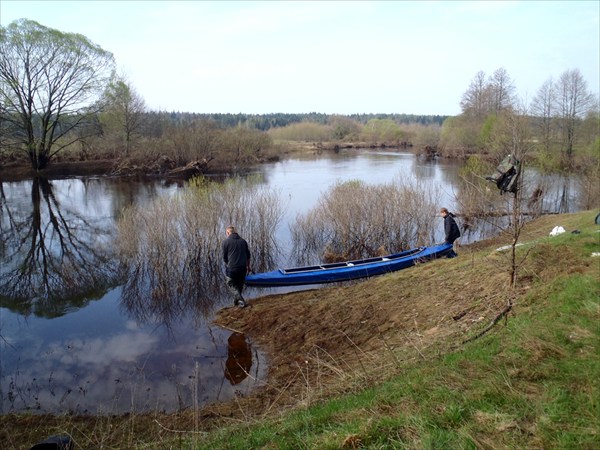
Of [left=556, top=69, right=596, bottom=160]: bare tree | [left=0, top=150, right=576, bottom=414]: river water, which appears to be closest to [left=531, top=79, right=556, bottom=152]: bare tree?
[left=556, top=69, right=596, bottom=160]: bare tree

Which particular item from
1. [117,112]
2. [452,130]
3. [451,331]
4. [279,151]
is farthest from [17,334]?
[452,130]

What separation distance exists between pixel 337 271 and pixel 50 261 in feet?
34.0

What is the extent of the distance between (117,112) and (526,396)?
43.4 metres

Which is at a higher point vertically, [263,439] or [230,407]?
[263,439]

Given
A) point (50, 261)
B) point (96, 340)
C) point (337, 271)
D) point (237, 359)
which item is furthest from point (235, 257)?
point (50, 261)

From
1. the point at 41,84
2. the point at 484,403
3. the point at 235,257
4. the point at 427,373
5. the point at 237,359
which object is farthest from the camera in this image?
the point at 41,84

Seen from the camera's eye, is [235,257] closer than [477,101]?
Yes

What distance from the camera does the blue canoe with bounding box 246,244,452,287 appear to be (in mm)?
12617

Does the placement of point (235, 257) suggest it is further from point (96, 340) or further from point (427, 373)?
point (427, 373)

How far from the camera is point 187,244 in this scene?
1420 cm

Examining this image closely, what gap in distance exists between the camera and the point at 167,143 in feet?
132

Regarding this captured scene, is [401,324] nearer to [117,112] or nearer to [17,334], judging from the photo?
[17,334]

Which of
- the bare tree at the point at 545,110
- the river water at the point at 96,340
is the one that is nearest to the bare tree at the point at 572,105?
the bare tree at the point at 545,110

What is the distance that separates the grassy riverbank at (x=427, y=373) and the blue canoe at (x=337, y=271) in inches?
70.5
